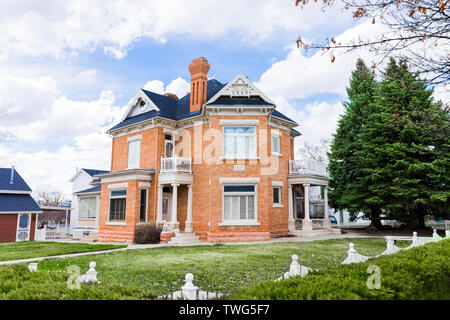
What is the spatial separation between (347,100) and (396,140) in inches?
280

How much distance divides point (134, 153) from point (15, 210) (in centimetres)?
1110

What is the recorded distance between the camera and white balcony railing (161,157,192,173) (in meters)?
19.4

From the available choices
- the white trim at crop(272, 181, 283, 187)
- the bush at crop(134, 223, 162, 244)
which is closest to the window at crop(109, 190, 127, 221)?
the bush at crop(134, 223, 162, 244)

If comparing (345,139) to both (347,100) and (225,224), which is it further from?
(225,224)

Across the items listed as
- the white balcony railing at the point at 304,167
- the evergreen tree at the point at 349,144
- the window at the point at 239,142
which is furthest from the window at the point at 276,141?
the evergreen tree at the point at 349,144

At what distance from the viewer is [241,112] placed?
1914 centimetres

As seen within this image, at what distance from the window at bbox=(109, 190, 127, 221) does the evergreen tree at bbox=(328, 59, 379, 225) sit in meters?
16.6

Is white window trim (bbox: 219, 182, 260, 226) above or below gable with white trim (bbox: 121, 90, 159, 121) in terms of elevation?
below

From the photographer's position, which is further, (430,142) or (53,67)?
(430,142)

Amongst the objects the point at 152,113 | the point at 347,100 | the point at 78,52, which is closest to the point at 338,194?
the point at 347,100

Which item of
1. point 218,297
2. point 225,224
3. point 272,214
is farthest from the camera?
point 272,214

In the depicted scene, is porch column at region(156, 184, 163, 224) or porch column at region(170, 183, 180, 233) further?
porch column at region(156, 184, 163, 224)

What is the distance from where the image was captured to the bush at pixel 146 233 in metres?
18.4

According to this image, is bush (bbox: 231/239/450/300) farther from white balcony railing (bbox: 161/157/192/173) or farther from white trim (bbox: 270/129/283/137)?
white trim (bbox: 270/129/283/137)
